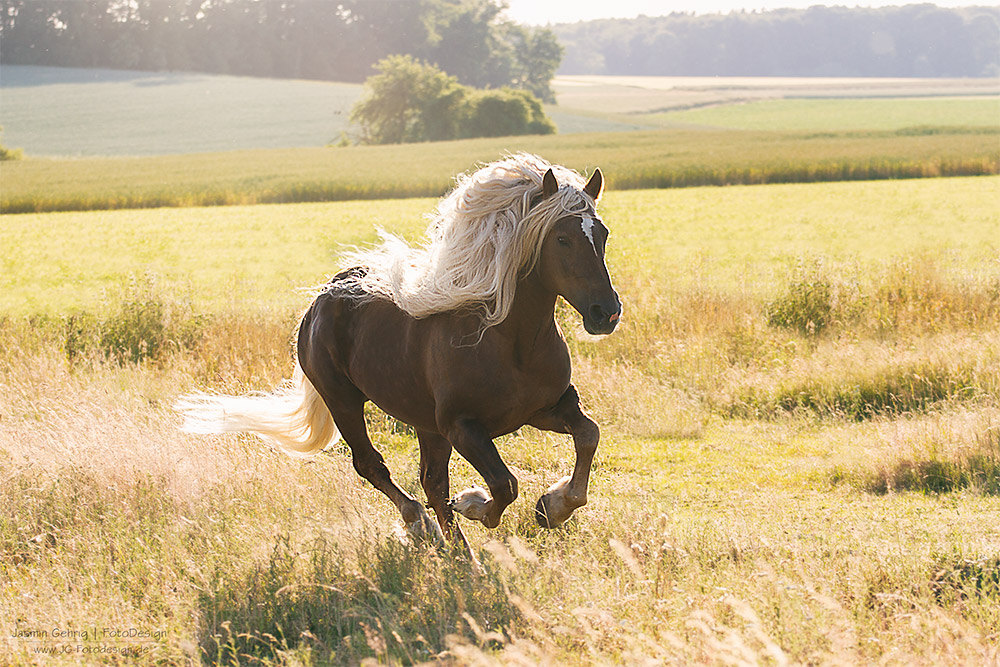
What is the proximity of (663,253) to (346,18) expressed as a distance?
86.5 meters

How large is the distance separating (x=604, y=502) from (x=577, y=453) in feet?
6.74

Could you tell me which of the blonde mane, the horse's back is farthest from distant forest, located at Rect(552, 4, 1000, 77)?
the blonde mane

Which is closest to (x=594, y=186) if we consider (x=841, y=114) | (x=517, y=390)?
(x=517, y=390)

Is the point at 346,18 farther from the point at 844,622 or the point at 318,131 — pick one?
the point at 844,622

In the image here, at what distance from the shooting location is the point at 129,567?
17.4 ft

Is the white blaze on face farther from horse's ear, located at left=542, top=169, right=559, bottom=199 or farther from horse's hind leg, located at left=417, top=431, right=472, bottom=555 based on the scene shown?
horse's hind leg, located at left=417, top=431, right=472, bottom=555

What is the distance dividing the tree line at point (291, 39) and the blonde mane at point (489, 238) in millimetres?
91751

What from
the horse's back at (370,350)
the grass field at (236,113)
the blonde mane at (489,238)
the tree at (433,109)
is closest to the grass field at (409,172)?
the tree at (433,109)

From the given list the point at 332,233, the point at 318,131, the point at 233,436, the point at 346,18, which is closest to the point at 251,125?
the point at 318,131

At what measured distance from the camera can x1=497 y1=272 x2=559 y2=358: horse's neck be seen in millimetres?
4582

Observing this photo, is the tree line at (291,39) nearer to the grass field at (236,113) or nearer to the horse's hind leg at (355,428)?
the grass field at (236,113)

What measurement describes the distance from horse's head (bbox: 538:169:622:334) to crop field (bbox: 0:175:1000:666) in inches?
35.0

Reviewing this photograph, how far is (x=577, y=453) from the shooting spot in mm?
4559

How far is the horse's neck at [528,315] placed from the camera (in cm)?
458
